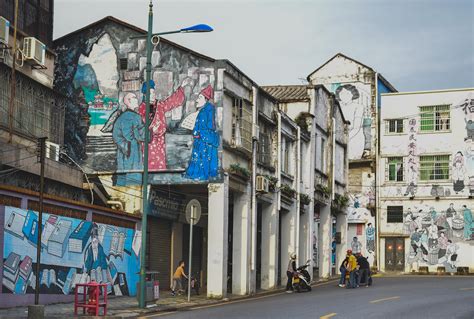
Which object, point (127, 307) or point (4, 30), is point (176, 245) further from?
point (4, 30)

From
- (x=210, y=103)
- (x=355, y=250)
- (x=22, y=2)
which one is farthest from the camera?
(x=355, y=250)

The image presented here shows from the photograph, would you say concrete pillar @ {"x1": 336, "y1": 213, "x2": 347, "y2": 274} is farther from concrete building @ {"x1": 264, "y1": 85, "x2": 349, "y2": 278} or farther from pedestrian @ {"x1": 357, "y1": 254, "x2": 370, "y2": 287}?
pedestrian @ {"x1": 357, "y1": 254, "x2": 370, "y2": 287}

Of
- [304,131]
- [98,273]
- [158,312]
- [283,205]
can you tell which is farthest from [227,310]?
[304,131]

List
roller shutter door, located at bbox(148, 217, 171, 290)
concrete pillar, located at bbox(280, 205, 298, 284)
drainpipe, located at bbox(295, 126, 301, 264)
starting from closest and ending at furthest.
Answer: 1. roller shutter door, located at bbox(148, 217, 171, 290)
2. concrete pillar, located at bbox(280, 205, 298, 284)
3. drainpipe, located at bbox(295, 126, 301, 264)

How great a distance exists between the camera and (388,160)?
55094 millimetres

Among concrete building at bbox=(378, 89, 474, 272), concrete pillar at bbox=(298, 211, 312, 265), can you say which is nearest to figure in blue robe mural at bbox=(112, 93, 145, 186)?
concrete pillar at bbox=(298, 211, 312, 265)

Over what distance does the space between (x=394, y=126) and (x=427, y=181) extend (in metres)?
4.24

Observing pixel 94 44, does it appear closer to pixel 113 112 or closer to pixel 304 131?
pixel 113 112

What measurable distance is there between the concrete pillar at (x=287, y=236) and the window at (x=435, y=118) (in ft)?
60.0

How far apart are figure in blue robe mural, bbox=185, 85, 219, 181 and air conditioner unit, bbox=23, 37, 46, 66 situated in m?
6.50

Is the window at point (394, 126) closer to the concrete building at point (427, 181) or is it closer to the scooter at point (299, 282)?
the concrete building at point (427, 181)

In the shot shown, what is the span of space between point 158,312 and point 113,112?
11.1 m

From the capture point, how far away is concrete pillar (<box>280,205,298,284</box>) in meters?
38.3

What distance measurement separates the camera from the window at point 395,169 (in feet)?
180
